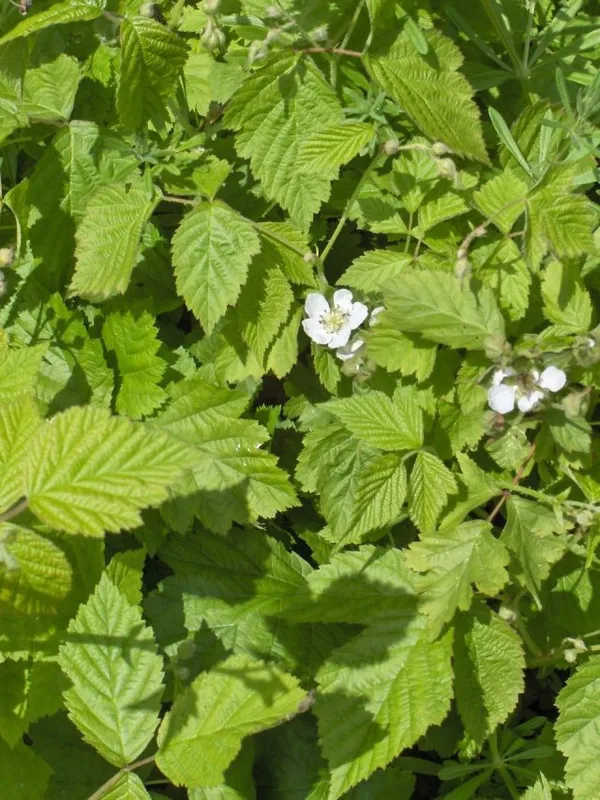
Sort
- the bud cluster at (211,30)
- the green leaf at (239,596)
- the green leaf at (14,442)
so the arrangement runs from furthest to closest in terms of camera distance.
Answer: the green leaf at (239,596) < the bud cluster at (211,30) < the green leaf at (14,442)

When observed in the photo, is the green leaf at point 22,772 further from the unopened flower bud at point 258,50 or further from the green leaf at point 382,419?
the unopened flower bud at point 258,50

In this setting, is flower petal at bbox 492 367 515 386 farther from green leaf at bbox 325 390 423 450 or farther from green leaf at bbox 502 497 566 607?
green leaf at bbox 502 497 566 607

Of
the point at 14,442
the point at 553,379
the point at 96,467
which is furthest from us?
the point at 553,379

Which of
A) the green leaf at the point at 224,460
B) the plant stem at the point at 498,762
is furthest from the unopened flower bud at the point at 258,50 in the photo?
the plant stem at the point at 498,762

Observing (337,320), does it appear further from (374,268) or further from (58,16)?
(58,16)

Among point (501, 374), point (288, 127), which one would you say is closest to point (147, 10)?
point (288, 127)

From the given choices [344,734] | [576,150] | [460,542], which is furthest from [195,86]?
[344,734]

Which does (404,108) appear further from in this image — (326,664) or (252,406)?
(326,664)

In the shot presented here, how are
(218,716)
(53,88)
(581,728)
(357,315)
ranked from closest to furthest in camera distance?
(218,716) → (581,728) → (357,315) → (53,88)
